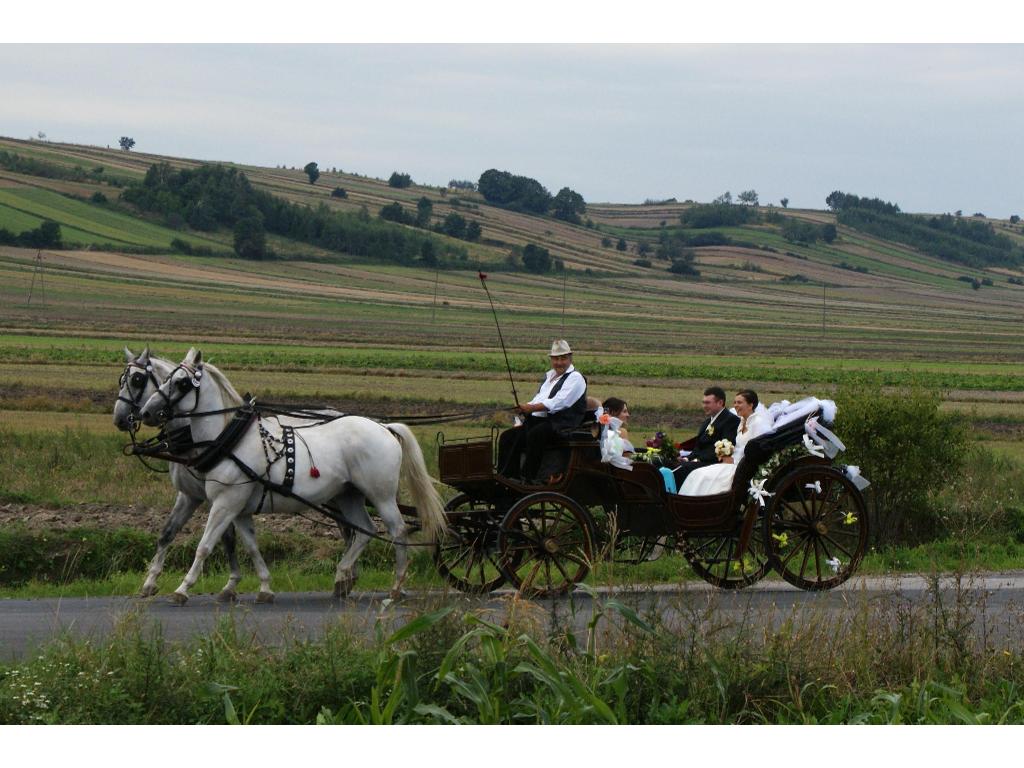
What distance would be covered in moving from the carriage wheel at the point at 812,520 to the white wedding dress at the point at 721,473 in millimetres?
479

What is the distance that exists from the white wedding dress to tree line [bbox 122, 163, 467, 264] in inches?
4470

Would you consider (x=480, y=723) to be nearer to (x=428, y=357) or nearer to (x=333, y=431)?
(x=333, y=431)

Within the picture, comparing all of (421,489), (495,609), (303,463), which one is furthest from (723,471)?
(495,609)

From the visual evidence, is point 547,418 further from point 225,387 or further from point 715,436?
point 225,387

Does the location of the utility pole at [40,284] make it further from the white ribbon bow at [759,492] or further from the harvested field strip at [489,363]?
the white ribbon bow at [759,492]

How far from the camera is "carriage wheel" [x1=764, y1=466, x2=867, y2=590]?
492 inches

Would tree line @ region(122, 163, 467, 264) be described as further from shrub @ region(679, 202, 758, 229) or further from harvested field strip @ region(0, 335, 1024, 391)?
harvested field strip @ region(0, 335, 1024, 391)

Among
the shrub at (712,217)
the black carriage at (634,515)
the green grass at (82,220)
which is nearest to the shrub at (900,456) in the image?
the black carriage at (634,515)

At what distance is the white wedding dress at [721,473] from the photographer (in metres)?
12.6

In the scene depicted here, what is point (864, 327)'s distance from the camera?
108 meters

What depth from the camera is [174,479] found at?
480 inches

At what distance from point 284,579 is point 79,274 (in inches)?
3612

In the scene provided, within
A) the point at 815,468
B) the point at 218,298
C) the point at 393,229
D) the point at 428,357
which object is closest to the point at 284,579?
the point at 815,468

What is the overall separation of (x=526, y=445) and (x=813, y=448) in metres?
2.85
